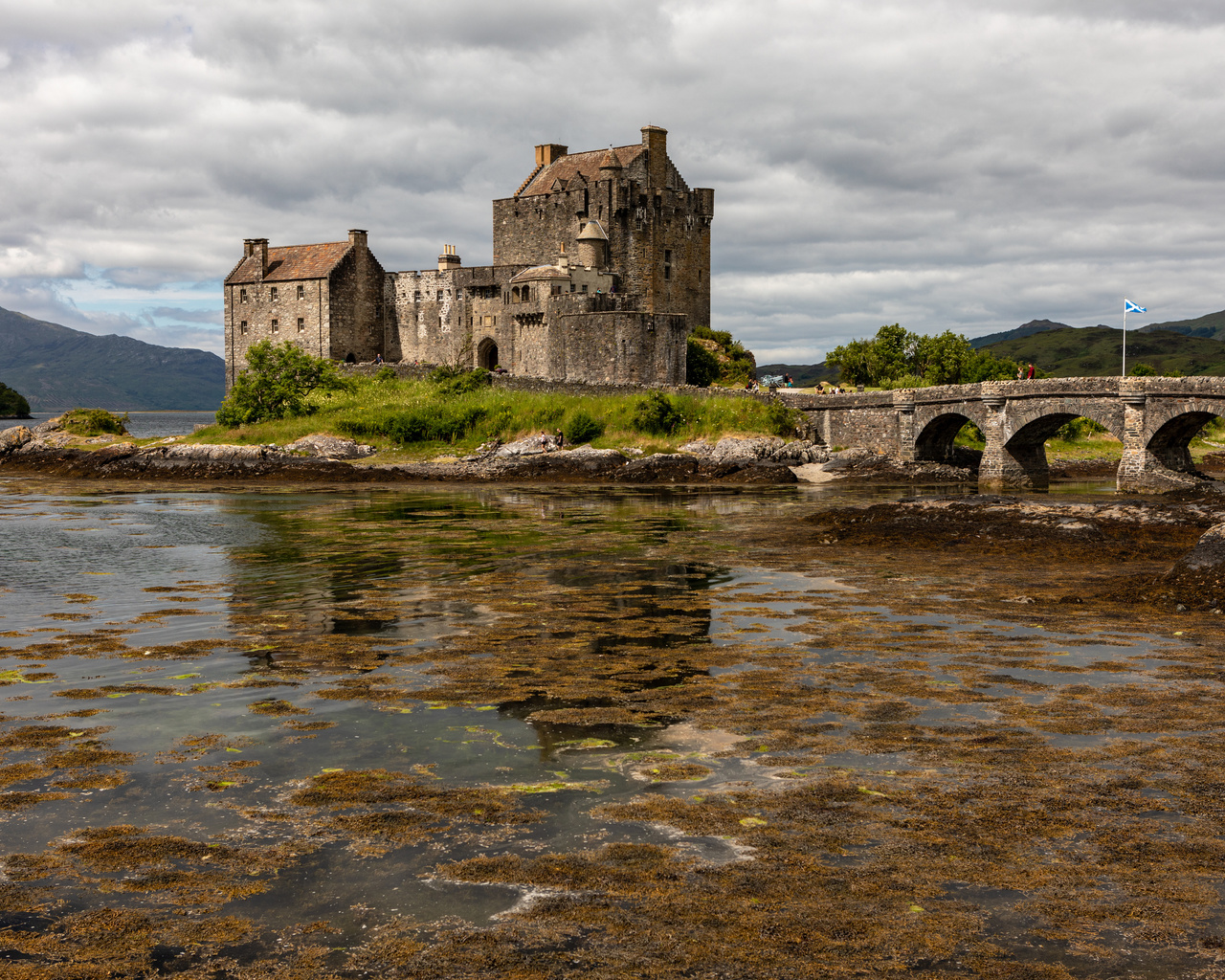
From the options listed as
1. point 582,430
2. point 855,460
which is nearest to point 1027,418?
point 855,460

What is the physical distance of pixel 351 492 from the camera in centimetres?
5003

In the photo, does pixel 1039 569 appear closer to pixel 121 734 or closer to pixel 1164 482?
pixel 121 734

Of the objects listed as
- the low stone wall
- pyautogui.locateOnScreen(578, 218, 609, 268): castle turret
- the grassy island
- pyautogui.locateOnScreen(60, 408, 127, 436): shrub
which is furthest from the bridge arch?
pyautogui.locateOnScreen(60, 408, 127, 436): shrub

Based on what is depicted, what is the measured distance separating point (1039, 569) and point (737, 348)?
54814 mm

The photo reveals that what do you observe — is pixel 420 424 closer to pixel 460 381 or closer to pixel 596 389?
pixel 460 381

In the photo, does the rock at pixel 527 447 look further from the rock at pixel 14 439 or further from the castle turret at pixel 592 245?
the rock at pixel 14 439

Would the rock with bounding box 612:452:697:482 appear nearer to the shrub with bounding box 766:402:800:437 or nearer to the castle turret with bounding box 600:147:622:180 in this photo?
the shrub with bounding box 766:402:800:437

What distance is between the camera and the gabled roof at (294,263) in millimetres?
81625

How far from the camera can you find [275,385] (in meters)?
71.2

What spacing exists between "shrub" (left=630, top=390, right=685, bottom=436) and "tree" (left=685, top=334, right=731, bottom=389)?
10.2 meters

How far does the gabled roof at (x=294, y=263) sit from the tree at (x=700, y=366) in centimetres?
2866

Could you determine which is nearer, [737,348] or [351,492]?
[351,492]

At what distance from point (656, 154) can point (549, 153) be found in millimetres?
10999

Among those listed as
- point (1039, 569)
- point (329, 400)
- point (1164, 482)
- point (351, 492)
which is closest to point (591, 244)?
point (329, 400)
